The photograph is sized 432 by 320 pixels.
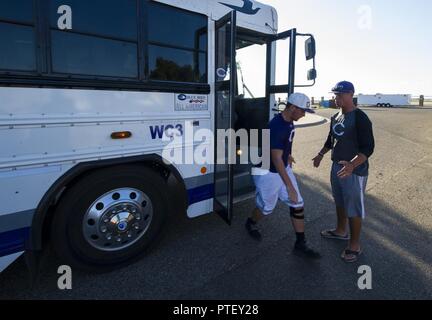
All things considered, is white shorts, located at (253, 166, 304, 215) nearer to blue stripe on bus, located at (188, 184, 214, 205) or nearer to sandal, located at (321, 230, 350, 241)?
blue stripe on bus, located at (188, 184, 214, 205)

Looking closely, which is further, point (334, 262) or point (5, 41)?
point (334, 262)

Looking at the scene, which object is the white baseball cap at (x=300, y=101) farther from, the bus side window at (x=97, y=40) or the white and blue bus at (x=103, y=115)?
the bus side window at (x=97, y=40)

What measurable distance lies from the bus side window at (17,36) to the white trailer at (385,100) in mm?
49997

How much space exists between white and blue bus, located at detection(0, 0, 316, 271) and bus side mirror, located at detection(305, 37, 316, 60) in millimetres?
845

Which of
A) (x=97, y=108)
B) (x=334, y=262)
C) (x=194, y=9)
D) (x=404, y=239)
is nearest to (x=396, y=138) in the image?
(x=404, y=239)

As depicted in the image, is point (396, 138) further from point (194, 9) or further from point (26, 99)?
point (26, 99)

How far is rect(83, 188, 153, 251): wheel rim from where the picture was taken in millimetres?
2699

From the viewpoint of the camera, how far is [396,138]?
37.8 ft

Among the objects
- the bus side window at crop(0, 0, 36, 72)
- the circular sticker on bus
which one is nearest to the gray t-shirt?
the circular sticker on bus

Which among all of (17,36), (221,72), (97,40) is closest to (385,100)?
(221,72)

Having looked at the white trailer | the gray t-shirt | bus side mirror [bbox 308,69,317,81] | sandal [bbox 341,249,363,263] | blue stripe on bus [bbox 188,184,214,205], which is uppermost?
the white trailer

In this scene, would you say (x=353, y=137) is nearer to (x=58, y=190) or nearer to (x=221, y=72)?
(x=221, y=72)
